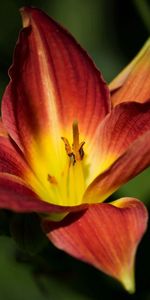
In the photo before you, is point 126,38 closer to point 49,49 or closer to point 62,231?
point 49,49

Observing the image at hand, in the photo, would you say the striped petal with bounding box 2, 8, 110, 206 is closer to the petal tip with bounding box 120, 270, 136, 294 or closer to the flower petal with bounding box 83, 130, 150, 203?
the flower petal with bounding box 83, 130, 150, 203

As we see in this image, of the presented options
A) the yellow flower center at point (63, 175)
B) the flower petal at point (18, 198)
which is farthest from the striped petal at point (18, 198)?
the yellow flower center at point (63, 175)

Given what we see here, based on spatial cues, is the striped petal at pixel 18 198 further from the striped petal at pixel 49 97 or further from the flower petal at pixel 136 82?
the flower petal at pixel 136 82

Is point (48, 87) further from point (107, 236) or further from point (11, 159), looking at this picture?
point (107, 236)

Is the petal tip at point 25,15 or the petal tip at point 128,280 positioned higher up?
the petal tip at point 25,15

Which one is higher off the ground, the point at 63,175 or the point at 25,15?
the point at 25,15

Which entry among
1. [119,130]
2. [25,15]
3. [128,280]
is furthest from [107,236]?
[25,15]
